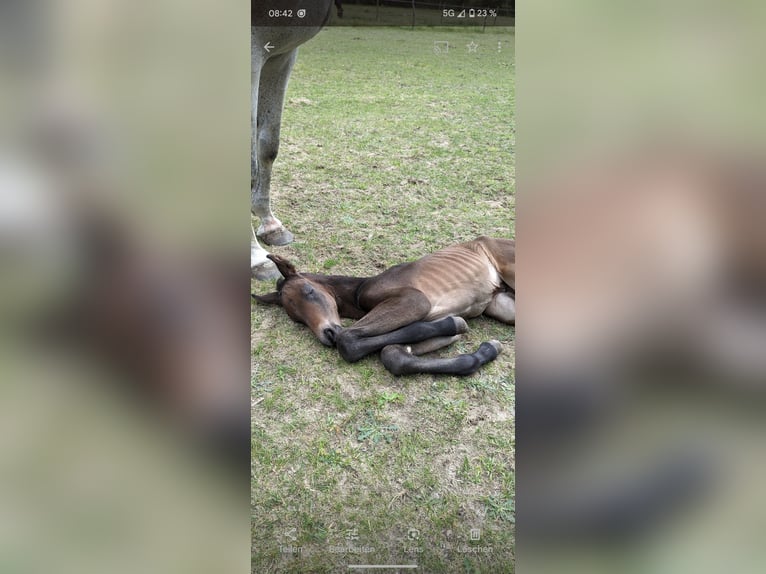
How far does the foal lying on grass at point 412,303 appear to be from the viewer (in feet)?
5.04

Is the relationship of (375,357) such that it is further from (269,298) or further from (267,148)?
(267,148)

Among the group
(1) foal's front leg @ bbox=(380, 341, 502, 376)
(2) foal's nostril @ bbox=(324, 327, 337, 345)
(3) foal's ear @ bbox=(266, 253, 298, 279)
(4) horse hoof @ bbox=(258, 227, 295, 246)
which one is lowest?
(2) foal's nostril @ bbox=(324, 327, 337, 345)

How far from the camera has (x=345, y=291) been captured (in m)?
1.96

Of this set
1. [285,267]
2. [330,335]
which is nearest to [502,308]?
[330,335]

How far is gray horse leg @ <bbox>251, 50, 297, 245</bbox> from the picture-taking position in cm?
137
